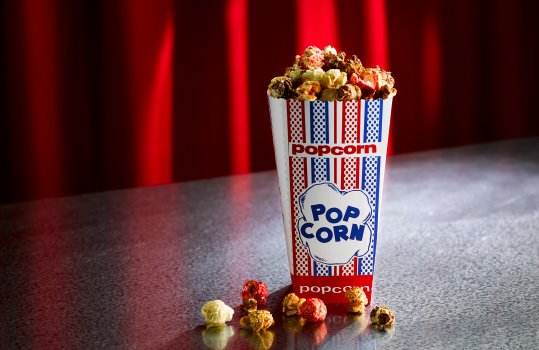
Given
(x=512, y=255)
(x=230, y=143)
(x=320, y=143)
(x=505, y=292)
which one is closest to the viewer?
(x=320, y=143)

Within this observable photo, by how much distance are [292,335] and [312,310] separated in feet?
0.28

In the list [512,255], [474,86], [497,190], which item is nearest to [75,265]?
[512,255]

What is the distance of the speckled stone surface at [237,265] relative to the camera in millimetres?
2096

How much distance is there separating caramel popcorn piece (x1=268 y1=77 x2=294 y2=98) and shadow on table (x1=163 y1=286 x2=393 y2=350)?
1.76 feet

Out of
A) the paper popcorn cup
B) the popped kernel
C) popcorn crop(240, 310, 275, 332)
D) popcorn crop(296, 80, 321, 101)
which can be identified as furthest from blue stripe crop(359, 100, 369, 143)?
popcorn crop(240, 310, 275, 332)

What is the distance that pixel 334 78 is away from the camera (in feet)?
6.98

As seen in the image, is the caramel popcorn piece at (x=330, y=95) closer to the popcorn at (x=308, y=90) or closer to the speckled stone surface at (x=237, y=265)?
the popcorn at (x=308, y=90)

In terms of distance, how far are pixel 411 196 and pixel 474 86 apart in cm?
132

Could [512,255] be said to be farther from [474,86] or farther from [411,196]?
[474,86]

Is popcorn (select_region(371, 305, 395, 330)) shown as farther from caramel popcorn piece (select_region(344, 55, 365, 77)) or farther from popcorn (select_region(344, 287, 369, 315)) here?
caramel popcorn piece (select_region(344, 55, 365, 77))

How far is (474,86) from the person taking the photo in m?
4.62

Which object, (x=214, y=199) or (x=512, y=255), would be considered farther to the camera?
(x=214, y=199)

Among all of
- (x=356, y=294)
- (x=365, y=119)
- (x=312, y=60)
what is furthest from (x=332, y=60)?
(x=356, y=294)

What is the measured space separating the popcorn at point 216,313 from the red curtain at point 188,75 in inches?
62.7
